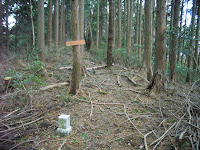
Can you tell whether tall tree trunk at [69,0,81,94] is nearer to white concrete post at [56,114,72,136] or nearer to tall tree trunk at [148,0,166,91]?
white concrete post at [56,114,72,136]

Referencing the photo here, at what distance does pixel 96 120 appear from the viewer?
14.0 ft

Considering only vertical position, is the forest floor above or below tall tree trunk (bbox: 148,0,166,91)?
below

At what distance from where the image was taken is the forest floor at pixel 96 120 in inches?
128

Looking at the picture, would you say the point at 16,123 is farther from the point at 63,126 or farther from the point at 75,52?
the point at 75,52

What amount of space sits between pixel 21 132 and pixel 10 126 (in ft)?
1.51

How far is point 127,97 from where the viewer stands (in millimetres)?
6074

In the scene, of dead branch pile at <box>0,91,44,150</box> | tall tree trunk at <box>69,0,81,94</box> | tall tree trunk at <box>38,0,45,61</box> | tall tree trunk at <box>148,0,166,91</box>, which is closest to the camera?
dead branch pile at <box>0,91,44,150</box>

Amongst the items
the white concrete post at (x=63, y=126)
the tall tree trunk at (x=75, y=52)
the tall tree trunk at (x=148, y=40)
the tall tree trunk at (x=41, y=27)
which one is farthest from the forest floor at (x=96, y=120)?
the tall tree trunk at (x=41, y=27)

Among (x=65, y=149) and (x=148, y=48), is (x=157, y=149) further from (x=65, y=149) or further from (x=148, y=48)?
(x=148, y=48)

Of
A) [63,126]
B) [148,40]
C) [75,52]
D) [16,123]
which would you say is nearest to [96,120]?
[63,126]

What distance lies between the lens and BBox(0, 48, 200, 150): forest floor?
3258 millimetres

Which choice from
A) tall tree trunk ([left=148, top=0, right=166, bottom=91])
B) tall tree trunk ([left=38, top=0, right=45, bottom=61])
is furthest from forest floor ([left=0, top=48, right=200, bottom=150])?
tall tree trunk ([left=38, top=0, right=45, bottom=61])

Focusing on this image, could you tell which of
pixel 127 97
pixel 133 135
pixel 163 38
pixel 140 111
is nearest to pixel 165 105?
pixel 140 111

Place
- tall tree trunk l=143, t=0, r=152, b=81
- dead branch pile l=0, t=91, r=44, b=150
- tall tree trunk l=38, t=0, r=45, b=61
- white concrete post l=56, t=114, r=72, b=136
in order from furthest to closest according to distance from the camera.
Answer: tall tree trunk l=38, t=0, r=45, b=61 < tall tree trunk l=143, t=0, r=152, b=81 < white concrete post l=56, t=114, r=72, b=136 < dead branch pile l=0, t=91, r=44, b=150
